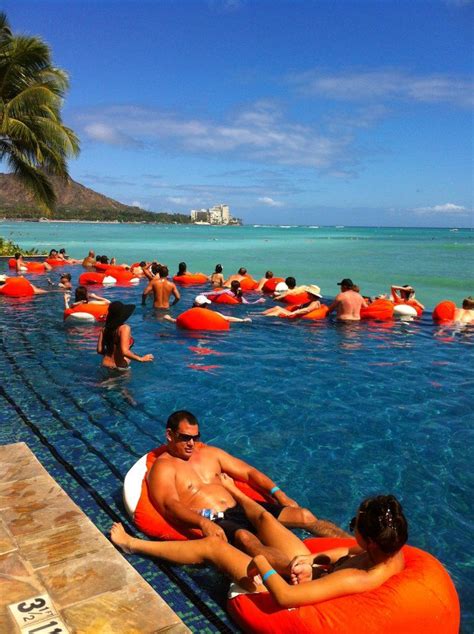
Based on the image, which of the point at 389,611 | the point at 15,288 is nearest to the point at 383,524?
the point at 389,611

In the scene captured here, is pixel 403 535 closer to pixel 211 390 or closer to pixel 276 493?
pixel 276 493

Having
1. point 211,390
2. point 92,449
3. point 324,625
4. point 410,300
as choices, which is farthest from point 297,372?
point 410,300

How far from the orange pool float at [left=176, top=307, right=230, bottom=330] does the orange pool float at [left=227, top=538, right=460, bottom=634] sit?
8.45 metres

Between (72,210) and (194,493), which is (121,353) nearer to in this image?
(194,493)

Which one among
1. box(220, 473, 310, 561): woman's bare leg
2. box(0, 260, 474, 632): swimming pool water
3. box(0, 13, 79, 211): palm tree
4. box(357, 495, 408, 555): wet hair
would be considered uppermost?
box(0, 13, 79, 211): palm tree

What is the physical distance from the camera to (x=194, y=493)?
13.0ft

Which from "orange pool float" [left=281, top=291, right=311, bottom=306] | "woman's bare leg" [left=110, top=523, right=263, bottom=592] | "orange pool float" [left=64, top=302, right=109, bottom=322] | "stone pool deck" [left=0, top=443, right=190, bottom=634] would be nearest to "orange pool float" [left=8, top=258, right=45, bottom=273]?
"orange pool float" [left=64, top=302, right=109, bottom=322]

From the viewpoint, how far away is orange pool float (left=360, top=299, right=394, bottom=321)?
12938 millimetres

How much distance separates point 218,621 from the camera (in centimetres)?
309

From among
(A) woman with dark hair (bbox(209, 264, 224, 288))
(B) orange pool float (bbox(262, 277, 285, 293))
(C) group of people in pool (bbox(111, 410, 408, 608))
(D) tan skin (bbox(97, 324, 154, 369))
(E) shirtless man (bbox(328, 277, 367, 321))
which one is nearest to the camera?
(C) group of people in pool (bbox(111, 410, 408, 608))

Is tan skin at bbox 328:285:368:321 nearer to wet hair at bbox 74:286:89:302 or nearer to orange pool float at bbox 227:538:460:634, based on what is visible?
wet hair at bbox 74:286:89:302

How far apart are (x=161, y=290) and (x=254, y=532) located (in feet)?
32.9

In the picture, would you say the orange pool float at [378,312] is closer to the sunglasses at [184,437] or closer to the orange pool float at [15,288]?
the orange pool float at [15,288]

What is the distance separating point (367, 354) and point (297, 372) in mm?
1930
